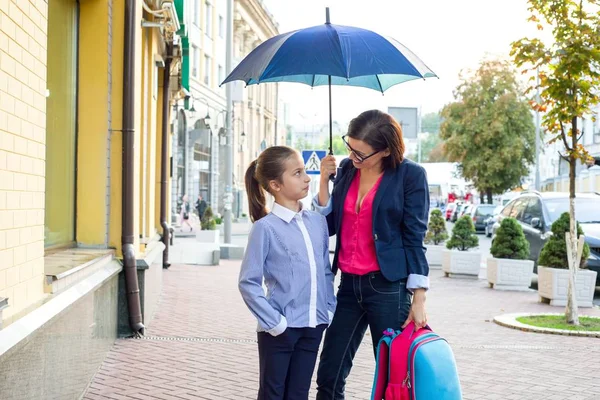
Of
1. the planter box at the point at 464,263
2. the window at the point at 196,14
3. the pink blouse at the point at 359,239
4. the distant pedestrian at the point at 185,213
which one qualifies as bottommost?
the planter box at the point at 464,263

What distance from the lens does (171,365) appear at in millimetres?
7469

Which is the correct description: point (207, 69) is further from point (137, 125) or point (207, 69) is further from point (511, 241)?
point (137, 125)

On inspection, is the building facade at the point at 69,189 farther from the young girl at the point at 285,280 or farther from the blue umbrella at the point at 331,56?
the blue umbrella at the point at 331,56

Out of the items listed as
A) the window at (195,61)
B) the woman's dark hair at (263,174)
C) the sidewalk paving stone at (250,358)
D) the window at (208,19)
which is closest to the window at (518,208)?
the sidewalk paving stone at (250,358)

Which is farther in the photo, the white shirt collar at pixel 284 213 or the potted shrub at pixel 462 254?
the potted shrub at pixel 462 254

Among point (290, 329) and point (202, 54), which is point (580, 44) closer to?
point (290, 329)

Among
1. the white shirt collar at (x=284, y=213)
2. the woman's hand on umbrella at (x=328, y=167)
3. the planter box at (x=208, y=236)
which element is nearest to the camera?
the white shirt collar at (x=284, y=213)

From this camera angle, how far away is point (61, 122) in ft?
24.7

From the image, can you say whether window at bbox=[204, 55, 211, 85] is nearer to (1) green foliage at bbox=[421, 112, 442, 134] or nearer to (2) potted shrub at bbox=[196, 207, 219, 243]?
(2) potted shrub at bbox=[196, 207, 219, 243]

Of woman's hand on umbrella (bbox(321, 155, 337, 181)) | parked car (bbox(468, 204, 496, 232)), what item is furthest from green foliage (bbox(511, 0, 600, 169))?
parked car (bbox(468, 204, 496, 232))

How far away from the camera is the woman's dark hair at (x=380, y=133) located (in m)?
4.30

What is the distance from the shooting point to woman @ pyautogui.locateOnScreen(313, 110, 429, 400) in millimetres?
4277

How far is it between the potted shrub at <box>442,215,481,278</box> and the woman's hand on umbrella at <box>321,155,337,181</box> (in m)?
13.0

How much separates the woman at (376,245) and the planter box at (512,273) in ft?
35.3
